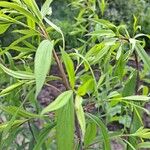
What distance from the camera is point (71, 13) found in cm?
585

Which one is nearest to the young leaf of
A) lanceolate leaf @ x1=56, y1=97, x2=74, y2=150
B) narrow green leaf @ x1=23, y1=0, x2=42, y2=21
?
lanceolate leaf @ x1=56, y1=97, x2=74, y2=150

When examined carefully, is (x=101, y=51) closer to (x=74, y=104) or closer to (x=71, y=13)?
(x=74, y=104)

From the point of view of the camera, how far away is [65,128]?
0.77 m

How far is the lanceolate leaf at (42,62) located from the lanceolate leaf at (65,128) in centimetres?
9

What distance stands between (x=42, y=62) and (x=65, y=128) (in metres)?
0.12

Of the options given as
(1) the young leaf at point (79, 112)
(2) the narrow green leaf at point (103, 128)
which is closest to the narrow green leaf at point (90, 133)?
(2) the narrow green leaf at point (103, 128)

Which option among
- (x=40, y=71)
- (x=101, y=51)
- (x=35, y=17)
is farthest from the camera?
(x=101, y=51)

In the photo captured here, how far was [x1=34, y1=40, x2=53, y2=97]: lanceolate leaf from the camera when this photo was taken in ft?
2.34

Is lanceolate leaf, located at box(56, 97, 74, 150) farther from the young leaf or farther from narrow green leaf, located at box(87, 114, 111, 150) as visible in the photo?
narrow green leaf, located at box(87, 114, 111, 150)

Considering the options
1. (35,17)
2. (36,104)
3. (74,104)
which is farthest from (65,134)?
(36,104)

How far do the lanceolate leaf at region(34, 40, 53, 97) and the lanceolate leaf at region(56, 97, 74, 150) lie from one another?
9 centimetres

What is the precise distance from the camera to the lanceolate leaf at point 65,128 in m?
0.77

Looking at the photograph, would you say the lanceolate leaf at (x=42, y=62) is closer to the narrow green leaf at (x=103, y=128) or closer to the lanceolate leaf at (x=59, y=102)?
the lanceolate leaf at (x=59, y=102)

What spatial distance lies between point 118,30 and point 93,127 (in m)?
0.24
